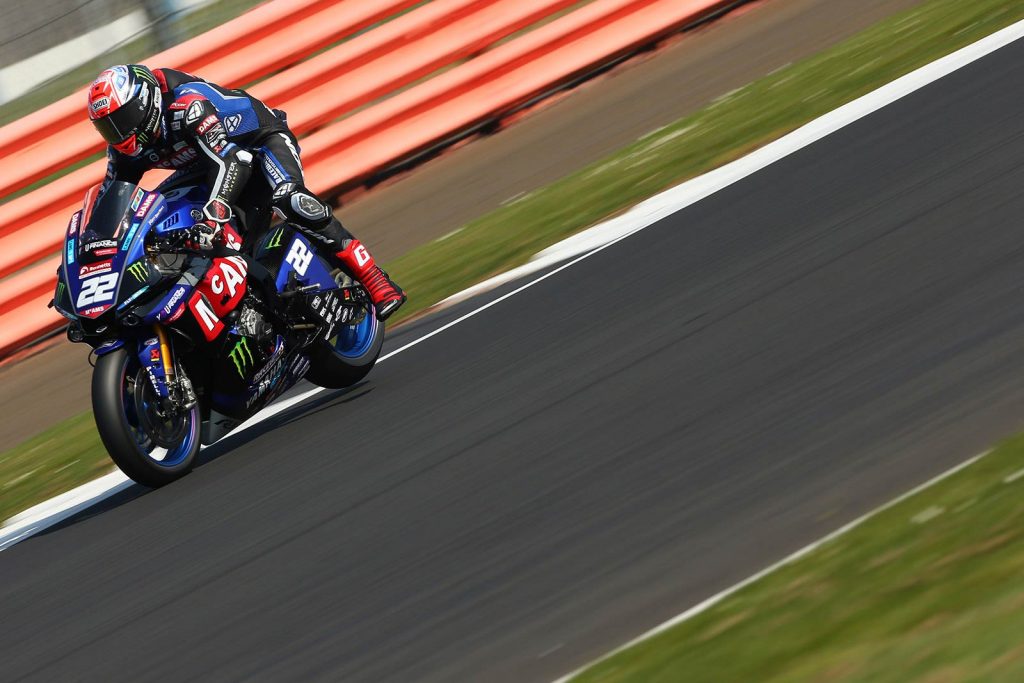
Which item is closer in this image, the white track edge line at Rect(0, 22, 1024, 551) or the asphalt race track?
the asphalt race track

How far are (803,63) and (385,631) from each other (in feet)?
22.3

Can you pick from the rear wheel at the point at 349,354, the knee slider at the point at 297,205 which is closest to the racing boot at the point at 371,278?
the rear wheel at the point at 349,354

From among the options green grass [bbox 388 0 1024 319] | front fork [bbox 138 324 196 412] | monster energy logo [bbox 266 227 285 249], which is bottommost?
green grass [bbox 388 0 1024 319]

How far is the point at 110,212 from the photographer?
6.62 meters

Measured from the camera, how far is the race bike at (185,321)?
253 inches

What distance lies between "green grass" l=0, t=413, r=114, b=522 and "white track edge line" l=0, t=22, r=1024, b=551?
844 mm

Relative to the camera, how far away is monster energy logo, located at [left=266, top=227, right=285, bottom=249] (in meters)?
7.16

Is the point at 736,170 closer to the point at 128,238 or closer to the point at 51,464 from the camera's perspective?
the point at 128,238

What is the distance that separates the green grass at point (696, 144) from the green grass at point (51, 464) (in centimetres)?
186

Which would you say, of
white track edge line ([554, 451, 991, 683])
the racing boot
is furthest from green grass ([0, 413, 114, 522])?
white track edge line ([554, 451, 991, 683])

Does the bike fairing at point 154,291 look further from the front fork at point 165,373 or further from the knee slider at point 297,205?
the knee slider at point 297,205

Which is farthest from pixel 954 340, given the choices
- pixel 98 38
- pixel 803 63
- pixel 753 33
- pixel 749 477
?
pixel 98 38

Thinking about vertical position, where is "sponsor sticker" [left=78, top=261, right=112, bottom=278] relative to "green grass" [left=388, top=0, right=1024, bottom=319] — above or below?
above

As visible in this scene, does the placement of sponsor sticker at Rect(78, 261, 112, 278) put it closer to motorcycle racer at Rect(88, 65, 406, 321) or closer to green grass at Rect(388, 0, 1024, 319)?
motorcycle racer at Rect(88, 65, 406, 321)
